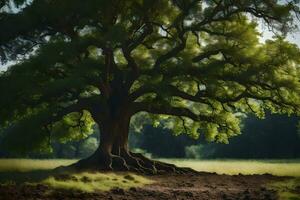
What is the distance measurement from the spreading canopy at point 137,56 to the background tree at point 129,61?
0.07 m

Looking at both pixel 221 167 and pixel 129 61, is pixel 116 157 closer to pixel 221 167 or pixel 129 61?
pixel 129 61

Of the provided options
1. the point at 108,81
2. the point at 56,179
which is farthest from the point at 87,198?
the point at 108,81

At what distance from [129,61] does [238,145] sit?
48651 millimetres

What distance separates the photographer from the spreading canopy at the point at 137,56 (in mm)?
28312

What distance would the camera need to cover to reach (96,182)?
23.7m

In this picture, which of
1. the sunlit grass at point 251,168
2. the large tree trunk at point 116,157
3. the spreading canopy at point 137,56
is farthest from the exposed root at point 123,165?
the sunlit grass at point 251,168

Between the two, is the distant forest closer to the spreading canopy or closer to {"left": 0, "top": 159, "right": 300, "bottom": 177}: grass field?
{"left": 0, "top": 159, "right": 300, "bottom": 177}: grass field

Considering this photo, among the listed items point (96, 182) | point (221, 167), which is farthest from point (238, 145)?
point (96, 182)

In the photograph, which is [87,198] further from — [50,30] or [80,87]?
[50,30]

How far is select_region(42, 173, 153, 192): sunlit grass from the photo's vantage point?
67.6 feet

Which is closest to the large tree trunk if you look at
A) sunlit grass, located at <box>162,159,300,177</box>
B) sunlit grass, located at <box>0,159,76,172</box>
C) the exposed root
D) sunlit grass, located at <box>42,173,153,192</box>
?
the exposed root

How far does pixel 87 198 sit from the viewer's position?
1709 centimetres

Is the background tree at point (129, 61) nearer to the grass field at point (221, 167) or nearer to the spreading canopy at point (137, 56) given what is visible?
the spreading canopy at point (137, 56)

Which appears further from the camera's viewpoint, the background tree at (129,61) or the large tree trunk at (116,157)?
the large tree trunk at (116,157)
